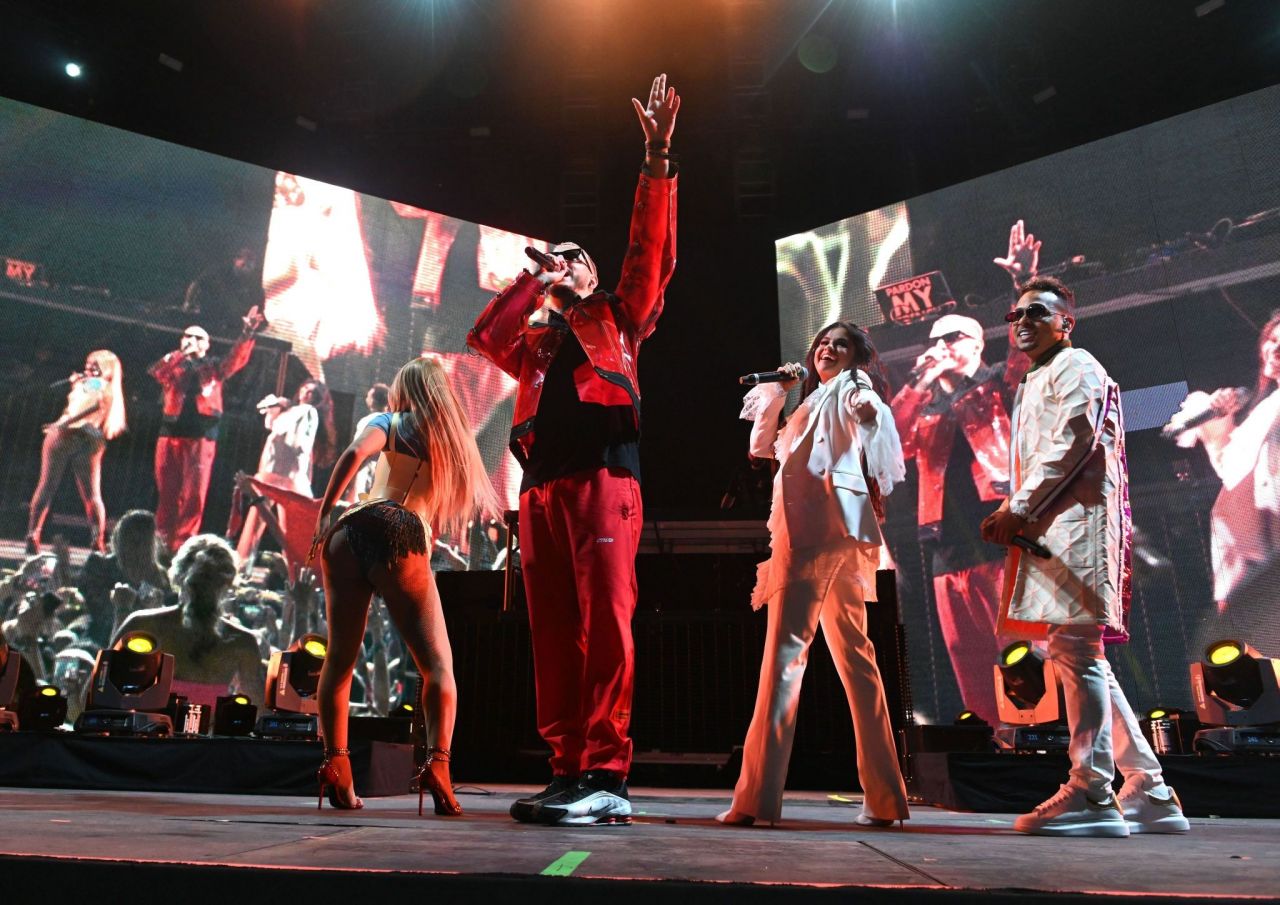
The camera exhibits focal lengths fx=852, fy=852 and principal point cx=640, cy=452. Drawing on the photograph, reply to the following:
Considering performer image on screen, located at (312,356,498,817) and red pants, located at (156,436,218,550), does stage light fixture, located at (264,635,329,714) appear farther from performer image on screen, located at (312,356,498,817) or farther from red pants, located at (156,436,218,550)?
performer image on screen, located at (312,356,498,817)

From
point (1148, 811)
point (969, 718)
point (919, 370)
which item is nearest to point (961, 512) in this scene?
point (919, 370)

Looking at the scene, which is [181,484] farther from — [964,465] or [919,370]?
[964,465]

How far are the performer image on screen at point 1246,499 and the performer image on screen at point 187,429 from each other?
890 cm

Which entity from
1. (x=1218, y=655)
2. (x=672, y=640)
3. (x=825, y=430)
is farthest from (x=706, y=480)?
(x=825, y=430)

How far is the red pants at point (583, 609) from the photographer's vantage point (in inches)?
89.1

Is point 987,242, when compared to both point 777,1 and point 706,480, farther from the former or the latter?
point 706,480

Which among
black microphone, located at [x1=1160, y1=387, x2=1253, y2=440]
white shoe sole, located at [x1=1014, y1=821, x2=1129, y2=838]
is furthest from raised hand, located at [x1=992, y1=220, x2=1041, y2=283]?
white shoe sole, located at [x1=1014, y1=821, x2=1129, y2=838]

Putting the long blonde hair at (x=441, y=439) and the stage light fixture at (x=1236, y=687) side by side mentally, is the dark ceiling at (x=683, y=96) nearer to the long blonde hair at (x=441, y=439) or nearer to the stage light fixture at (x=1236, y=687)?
the stage light fixture at (x=1236, y=687)

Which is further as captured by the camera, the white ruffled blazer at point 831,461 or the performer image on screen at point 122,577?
the performer image on screen at point 122,577

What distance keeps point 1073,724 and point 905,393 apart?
659cm

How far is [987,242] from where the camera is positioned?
8.70 m

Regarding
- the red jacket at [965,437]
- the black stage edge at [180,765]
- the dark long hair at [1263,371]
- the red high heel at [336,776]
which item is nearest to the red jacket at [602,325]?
the red high heel at [336,776]

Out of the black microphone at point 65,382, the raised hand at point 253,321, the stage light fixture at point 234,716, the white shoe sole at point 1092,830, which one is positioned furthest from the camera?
the raised hand at point 253,321

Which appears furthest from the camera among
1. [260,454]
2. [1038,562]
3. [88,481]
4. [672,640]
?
[260,454]
